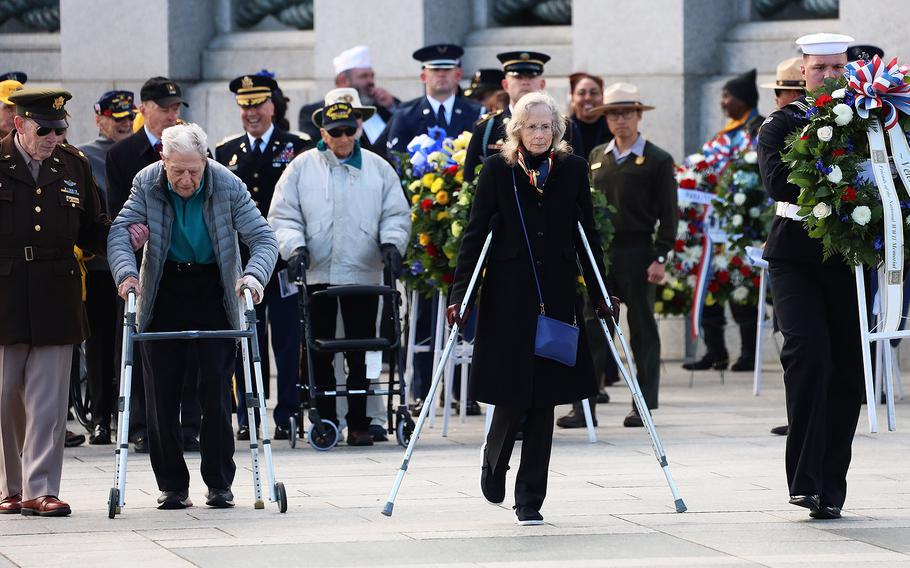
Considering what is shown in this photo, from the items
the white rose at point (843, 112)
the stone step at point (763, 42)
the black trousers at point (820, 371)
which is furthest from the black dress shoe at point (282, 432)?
the stone step at point (763, 42)

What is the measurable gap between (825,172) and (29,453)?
12.9 feet

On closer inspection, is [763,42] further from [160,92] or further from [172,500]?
[172,500]

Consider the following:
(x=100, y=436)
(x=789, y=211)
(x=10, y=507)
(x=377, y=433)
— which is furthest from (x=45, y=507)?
(x=789, y=211)

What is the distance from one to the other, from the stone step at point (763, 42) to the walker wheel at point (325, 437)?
6700 millimetres

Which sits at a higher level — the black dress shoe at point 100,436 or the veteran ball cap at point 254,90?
the veteran ball cap at point 254,90

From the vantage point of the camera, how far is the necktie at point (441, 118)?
14259 millimetres

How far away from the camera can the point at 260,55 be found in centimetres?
1947

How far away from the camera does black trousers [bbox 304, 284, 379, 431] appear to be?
1177 centimetres

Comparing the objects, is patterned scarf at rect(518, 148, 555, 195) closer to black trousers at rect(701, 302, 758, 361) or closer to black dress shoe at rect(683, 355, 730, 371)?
black trousers at rect(701, 302, 758, 361)

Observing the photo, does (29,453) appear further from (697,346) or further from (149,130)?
(697,346)

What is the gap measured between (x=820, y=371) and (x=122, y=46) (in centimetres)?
1226

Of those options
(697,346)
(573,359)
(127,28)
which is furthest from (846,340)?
(127,28)

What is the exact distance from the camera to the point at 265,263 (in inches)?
366

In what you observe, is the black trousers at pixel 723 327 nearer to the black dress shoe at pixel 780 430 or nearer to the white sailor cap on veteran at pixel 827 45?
the black dress shoe at pixel 780 430
